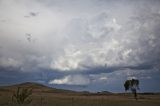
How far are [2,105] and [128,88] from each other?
6417 cm

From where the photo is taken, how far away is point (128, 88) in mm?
96688

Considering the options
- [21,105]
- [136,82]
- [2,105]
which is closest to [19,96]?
[21,105]

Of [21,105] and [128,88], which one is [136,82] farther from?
[21,105]

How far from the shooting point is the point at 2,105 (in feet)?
132

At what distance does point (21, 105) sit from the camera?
32.4 meters

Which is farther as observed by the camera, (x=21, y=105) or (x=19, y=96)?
(x=21, y=105)

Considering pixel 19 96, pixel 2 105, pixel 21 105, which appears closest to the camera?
pixel 19 96

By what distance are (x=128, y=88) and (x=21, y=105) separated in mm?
69450

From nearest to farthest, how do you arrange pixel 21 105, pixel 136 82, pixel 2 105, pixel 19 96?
pixel 19 96
pixel 21 105
pixel 2 105
pixel 136 82

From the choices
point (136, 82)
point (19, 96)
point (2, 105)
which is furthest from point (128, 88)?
point (19, 96)

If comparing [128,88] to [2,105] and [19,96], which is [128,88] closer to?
[2,105]

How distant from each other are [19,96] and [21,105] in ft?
8.24

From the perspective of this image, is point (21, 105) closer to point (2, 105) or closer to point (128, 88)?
point (2, 105)

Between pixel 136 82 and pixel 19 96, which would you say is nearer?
pixel 19 96
